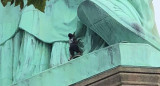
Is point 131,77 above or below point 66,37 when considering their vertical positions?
below

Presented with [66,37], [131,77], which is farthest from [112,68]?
[66,37]

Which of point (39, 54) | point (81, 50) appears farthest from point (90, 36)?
point (39, 54)

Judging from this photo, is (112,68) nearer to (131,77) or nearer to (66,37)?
(131,77)

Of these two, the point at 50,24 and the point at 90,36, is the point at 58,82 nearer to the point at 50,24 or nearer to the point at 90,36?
the point at 90,36

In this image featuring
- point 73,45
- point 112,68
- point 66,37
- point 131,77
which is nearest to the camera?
point 131,77

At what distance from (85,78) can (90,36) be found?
69 centimetres

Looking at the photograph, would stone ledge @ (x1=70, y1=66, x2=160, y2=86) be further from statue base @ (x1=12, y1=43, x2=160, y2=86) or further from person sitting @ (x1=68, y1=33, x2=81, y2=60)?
person sitting @ (x1=68, y1=33, x2=81, y2=60)

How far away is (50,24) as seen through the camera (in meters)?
10.2

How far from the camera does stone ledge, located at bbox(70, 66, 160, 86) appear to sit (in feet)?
28.3

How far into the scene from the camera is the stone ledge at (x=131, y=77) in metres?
8.63

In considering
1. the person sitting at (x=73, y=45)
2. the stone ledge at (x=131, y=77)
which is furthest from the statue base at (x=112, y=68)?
the person sitting at (x=73, y=45)

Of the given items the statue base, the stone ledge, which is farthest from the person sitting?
the stone ledge

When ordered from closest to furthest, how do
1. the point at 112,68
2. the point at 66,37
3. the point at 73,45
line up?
the point at 112,68 → the point at 73,45 → the point at 66,37

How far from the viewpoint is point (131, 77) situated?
8641 millimetres
